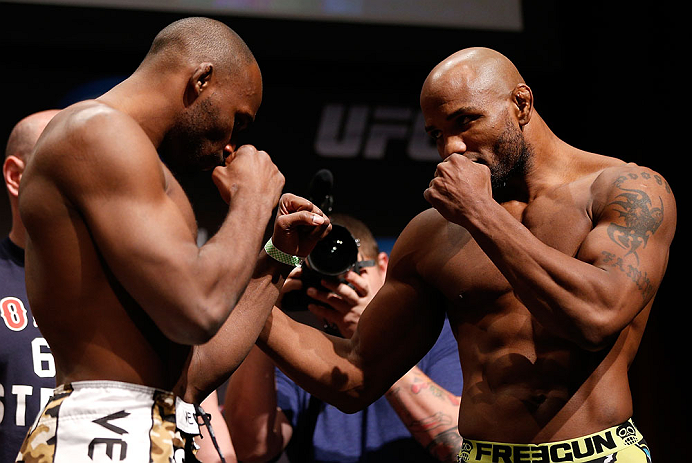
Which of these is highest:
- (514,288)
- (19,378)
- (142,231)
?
(142,231)

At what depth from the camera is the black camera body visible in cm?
195

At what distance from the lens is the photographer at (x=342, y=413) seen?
6.66 ft

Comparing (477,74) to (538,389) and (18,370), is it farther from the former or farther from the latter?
(18,370)

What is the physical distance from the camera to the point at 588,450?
1.47 m

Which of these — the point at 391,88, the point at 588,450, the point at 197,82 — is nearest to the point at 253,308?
the point at 197,82

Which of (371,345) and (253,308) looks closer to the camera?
(253,308)

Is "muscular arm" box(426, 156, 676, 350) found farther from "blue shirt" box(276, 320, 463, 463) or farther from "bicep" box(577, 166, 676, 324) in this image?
"blue shirt" box(276, 320, 463, 463)

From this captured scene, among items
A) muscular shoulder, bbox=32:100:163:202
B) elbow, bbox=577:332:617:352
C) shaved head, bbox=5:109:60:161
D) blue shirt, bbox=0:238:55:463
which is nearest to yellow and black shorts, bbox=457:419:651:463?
elbow, bbox=577:332:617:352

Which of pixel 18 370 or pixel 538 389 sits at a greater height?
pixel 538 389

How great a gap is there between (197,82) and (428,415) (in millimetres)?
1159

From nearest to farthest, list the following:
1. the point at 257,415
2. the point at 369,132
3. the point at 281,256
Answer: the point at 281,256 → the point at 257,415 → the point at 369,132

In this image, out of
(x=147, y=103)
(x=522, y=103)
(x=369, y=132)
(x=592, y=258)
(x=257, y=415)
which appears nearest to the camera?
(x=147, y=103)

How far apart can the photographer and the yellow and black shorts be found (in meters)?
0.58

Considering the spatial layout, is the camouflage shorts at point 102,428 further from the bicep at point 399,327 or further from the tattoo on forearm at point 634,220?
the tattoo on forearm at point 634,220
